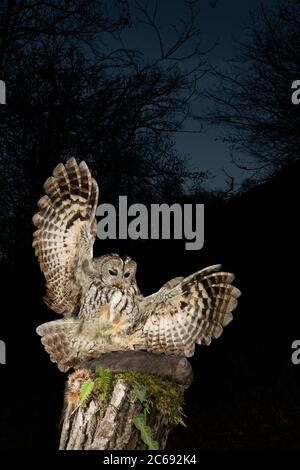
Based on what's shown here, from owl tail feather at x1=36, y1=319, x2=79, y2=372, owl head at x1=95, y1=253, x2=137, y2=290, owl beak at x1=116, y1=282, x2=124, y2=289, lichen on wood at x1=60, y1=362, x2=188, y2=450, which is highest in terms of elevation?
owl head at x1=95, y1=253, x2=137, y2=290

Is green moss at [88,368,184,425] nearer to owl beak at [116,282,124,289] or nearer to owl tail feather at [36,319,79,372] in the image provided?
owl tail feather at [36,319,79,372]

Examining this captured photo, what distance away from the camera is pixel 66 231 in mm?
3166

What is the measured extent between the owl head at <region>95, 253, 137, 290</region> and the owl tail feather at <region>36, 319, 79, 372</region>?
30cm

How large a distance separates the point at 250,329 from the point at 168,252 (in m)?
2.00

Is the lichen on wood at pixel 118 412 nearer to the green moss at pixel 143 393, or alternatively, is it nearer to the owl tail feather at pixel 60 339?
the green moss at pixel 143 393

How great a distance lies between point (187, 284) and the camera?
296cm

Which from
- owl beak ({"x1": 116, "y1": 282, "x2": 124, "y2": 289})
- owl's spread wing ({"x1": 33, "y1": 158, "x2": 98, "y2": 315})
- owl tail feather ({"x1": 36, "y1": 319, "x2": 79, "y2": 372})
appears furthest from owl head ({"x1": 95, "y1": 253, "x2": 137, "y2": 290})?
owl tail feather ({"x1": 36, "y1": 319, "x2": 79, "y2": 372})

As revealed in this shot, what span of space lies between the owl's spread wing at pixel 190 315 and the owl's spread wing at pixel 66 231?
41 centimetres

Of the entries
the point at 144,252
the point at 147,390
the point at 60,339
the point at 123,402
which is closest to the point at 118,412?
the point at 123,402

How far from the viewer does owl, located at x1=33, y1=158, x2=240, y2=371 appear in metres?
2.98

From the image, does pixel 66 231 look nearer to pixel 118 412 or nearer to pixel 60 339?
pixel 60 339

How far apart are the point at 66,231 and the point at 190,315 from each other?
2.53 ft

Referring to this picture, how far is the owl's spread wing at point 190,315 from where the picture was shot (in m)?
2.99
